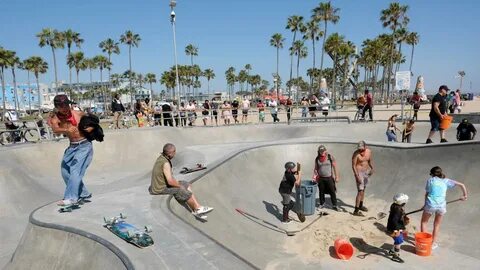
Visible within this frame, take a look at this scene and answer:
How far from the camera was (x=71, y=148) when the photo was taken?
564 centimetres

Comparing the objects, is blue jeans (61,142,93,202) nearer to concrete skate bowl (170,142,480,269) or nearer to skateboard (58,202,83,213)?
skateboard (58,202,83,213)

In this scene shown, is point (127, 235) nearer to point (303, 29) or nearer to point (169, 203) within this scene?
point (169, 203)

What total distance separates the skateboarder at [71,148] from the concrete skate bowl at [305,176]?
1674 millimetres

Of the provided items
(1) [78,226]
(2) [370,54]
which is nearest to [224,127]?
(1) [78,226]

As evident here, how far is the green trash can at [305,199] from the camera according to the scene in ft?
28.3

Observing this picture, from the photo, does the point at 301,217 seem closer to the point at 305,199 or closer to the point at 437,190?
the point at 305,199

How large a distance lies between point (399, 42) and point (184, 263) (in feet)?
230

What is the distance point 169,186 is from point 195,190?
117 cm

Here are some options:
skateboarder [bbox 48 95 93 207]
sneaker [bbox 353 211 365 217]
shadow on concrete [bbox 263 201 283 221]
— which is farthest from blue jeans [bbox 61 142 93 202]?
sneaker [bbox 353 211 365 217]

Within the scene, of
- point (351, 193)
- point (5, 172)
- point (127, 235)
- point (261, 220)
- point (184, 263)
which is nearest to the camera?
point (184, 263)

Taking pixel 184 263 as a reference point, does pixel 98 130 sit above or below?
above

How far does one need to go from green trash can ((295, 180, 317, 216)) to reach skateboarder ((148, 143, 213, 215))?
3.13 m

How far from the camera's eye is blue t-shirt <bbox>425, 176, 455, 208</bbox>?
6.51 meters

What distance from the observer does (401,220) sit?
6.80m
